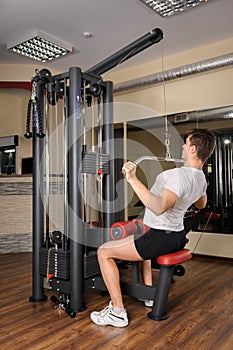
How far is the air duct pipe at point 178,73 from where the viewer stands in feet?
13.0

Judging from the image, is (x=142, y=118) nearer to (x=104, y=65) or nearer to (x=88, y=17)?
(x=88, y=17)

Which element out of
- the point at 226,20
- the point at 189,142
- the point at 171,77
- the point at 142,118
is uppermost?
the point at 226,20

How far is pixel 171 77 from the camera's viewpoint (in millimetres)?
4418

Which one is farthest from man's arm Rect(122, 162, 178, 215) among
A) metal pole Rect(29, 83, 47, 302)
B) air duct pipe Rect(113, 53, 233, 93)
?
air duct pipe Rect(113, 53, 233, 93)

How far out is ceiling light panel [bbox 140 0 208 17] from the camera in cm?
325

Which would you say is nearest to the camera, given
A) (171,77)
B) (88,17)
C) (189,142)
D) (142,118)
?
(189,142)

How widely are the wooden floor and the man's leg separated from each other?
0.67ft

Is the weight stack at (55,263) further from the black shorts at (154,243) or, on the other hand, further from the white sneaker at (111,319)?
the black shorts at (154,243)

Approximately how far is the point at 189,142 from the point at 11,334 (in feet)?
5.46

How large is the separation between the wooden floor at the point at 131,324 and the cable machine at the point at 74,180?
0.50ft

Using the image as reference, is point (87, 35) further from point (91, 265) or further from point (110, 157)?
point (91, 265)

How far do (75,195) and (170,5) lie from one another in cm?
223

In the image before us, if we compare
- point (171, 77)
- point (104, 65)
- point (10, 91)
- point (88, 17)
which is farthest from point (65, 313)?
point (10, 91)

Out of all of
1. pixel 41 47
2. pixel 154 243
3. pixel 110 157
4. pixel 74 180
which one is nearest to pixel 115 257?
pixel 154 243
